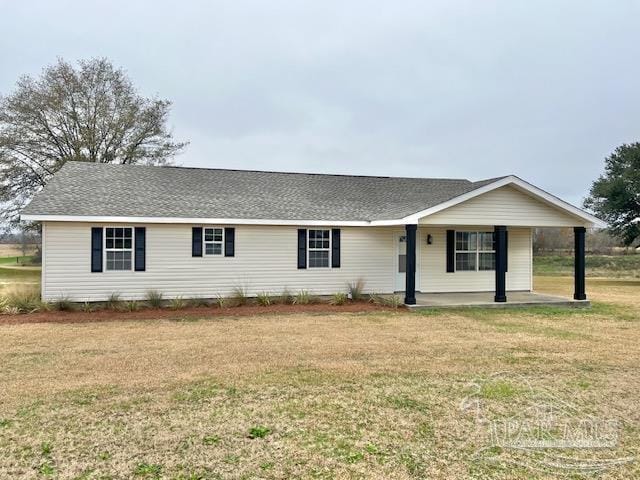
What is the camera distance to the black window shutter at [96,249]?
41.5 ft

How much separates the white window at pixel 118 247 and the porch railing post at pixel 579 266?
1312 cm

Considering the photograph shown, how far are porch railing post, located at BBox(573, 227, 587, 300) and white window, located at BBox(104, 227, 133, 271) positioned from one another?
13.1 metres

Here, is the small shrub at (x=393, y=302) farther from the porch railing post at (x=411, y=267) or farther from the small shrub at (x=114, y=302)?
the small shrub at (x=114, y=302)

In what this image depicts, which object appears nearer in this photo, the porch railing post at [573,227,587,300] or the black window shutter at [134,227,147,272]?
the black window shutter at [134,227,147,272]

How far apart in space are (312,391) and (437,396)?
1493mm

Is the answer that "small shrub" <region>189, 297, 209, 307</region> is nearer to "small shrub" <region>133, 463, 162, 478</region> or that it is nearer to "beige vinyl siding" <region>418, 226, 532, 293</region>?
"beige vinyl siding" <region>418, 226, 532, 293</region>

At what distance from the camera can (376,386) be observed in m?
5.92

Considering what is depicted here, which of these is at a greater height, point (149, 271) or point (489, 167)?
point (489, 167)

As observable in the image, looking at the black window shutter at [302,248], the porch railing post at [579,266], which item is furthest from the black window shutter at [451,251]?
the black window shutter at [302,248]

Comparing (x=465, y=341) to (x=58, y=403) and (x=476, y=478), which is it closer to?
(x=476, y=478)

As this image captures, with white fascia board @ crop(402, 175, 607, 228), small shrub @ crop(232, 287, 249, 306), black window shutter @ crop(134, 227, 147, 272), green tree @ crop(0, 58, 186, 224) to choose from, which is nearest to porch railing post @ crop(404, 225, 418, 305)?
white fascia board @ crop(402, 175, 607, 228)

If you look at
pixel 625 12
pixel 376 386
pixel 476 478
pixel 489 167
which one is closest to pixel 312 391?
pixel 376 386

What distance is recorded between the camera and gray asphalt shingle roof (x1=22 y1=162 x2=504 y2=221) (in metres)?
13.2

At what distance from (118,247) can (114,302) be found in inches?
61.1
